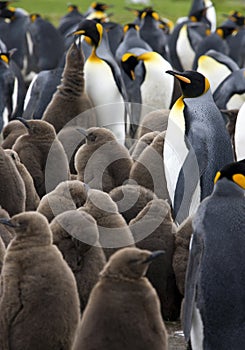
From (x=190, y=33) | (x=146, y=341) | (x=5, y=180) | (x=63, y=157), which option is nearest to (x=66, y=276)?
(x=146, y=341)

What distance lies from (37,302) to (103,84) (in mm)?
4962

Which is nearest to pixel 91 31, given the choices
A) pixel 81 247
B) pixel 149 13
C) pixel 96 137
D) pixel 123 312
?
pixel 96 137

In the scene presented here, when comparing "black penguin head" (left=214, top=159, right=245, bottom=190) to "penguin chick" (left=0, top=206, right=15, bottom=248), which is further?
"penguin chick" (left=0, top=206, right=15, bottom=248)

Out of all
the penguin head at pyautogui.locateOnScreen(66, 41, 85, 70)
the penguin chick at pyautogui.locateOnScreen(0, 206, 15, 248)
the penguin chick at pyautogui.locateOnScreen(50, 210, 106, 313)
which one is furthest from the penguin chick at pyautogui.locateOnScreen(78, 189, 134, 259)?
the penguin head at pyautogui.locateOnScreen(66, 41, 85, 70)

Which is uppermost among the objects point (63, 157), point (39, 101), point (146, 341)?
point (146, 341)

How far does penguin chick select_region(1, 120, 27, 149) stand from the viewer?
653 cm

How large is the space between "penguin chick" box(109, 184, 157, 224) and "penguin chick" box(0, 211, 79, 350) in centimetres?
128

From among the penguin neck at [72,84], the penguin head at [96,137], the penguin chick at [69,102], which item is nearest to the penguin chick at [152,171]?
the penguin head at [96,137]

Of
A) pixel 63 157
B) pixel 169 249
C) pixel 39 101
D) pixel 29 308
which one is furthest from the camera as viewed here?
pixel 39 101

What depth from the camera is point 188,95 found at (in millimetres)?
5746

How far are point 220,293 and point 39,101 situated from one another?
510 centimetres

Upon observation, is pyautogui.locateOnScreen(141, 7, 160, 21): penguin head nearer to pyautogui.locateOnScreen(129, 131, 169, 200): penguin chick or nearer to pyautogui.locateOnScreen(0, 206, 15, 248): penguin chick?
pyautogui.locateOnScreen(129, 131, 169, 200): penguin chick

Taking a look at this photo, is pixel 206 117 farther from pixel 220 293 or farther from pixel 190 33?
pixel 190 33

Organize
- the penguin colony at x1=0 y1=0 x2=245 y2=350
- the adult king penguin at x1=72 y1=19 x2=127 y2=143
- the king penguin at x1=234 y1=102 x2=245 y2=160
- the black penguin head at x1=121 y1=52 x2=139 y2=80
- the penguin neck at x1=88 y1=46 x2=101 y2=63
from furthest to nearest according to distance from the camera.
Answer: the black penguin head at x1=121 y1=52 x2=139 y2=80, the penguin neck at x1=88 y1=46 x2=101 y2=63, the adult king penguin at x1=72 y1=19 x2=127 y2=143, the king penguin at x1=234 y1=102 x2=245 y2=160, the penguin colony at x1=0 y1=0 x2=245 y2=350
